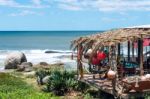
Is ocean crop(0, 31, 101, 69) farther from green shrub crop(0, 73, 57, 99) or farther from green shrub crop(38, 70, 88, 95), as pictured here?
green shrub crop(38, 70, 88, 95)

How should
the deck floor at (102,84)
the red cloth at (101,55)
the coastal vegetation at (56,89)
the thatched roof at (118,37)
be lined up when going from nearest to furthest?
1. the deck floor at (102,84)
2. the thatched roof at (118,37)
3. the coastal vegetation at (56,89)
4. the red cloth at (101,55)

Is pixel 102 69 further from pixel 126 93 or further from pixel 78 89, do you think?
pixel 126 93

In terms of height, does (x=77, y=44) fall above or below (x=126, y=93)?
above

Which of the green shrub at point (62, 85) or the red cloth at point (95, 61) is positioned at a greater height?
the red cloth at point (95, 61)

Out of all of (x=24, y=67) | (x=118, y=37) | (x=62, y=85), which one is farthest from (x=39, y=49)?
(x=118, y=37)

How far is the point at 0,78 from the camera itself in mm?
28641

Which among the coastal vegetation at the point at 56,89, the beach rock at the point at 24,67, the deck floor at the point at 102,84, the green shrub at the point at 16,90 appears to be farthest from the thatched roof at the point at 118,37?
the beach rock at the point at 24,67

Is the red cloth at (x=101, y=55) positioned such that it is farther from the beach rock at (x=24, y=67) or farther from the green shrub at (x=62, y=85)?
the beach rock at (x=24, y=67)

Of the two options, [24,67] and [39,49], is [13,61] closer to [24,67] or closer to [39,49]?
[24,67]

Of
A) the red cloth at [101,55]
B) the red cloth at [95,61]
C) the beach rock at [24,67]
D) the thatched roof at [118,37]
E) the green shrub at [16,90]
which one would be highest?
the thatched roof at [118,37]

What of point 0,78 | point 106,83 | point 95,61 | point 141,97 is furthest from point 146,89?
point 0,78

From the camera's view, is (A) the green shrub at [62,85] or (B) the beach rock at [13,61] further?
(B) the beach rock at [13,61]

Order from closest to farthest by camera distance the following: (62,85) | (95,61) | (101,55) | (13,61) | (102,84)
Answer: (102,84)
(101,55)
(95,61)
(62,85)
(13,61)

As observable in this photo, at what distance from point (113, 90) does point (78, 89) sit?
4589mm
